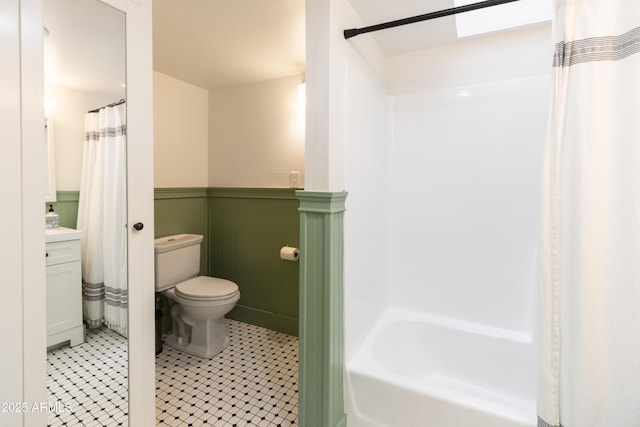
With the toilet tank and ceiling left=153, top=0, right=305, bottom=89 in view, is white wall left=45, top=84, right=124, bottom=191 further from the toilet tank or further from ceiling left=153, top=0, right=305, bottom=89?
the toilet tank

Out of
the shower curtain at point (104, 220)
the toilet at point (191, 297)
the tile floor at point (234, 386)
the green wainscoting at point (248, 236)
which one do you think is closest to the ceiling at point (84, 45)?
the shower curtain at point (104, 220)

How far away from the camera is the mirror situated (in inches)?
41.9

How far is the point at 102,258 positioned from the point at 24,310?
1.03 ft

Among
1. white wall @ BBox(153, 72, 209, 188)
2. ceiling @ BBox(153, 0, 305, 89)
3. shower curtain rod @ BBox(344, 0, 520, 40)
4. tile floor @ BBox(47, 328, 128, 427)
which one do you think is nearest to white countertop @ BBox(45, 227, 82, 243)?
tile floor @ BBox(47, 328, 128, 427)

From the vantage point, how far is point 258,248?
278cm

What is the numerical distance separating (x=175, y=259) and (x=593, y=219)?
2439 mm

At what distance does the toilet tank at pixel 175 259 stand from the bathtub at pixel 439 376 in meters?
1.51

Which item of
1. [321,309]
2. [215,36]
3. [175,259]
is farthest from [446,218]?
[175,259]

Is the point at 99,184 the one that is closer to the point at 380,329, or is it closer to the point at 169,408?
the point at 169,408

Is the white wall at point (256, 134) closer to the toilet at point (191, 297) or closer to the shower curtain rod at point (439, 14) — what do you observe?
the toilet at point (191, 297)

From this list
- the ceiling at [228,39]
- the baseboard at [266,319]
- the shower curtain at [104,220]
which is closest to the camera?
the shower curtain at [104,220]

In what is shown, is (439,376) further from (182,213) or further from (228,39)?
(228,39)

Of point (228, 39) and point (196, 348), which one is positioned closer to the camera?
point (228, 39)

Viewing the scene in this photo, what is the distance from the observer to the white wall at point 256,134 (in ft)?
8.54
